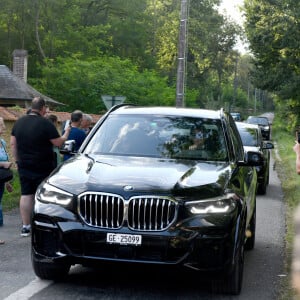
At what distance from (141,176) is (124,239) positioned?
0.64 metres

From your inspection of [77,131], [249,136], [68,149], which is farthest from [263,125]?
[68,149]

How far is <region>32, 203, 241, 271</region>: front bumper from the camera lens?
18.2 ft

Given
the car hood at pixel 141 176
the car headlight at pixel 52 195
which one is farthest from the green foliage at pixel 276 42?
the car headlight at pixel 52 195

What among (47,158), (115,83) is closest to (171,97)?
(115,83)

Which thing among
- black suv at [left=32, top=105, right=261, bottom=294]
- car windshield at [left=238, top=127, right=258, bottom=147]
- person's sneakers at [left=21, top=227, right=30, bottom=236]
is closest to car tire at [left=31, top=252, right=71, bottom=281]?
black suv at [left=32, top=105, right=261, bottom=294]

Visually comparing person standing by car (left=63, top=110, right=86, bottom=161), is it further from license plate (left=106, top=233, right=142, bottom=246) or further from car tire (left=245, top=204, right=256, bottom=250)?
license plate (left=106, top=233, right=142, bottom=246)

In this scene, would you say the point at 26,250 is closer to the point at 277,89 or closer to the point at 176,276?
the point at 176,276

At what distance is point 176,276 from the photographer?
6.68 meters

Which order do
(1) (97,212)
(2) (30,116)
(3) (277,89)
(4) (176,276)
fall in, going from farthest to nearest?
(3) (277,89)
(2) (30,116)
(4) (176,276)
(1) (97,212)

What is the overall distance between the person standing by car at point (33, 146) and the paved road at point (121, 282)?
0.74 m

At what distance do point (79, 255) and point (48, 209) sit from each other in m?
0.49

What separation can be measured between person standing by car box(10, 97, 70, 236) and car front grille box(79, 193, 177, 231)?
2862 millimetres

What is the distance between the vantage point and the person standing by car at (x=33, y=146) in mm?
8297

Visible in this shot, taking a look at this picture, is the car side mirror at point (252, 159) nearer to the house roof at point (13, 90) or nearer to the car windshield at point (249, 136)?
the car windshield at point (249, 136)
